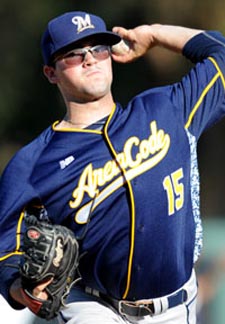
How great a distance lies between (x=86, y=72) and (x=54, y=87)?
23.3 feet

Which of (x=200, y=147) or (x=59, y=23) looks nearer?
(x=59, y=23)

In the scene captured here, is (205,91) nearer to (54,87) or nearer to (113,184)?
(113,184)

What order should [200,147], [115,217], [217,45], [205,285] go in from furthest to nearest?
1. [200,147]
2. [205,285]
3. [217,45]
4. [115,217]

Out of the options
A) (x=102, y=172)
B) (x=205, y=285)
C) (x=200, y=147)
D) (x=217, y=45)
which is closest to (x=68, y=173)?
(x=102, y=172)

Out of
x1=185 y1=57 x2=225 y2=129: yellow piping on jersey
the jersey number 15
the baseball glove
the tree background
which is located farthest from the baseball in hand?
the tree background

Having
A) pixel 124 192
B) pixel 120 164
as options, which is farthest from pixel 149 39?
pixel 124 192

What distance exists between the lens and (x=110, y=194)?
16.1ft

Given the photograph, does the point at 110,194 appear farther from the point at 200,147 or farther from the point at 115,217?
the point at 200,147

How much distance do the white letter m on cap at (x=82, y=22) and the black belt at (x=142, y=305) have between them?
3.85ft

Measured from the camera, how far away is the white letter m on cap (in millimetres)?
5012

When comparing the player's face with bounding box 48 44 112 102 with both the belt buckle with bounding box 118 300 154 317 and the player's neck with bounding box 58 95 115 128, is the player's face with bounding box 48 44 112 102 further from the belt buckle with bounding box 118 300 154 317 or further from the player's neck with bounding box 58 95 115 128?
the belt buckle with bounding box 118 300 154 317

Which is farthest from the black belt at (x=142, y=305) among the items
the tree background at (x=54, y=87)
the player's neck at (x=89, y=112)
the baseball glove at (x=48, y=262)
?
the tree background at (x=54, y=87)

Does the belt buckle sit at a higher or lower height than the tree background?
higher

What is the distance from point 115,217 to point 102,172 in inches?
8.1
